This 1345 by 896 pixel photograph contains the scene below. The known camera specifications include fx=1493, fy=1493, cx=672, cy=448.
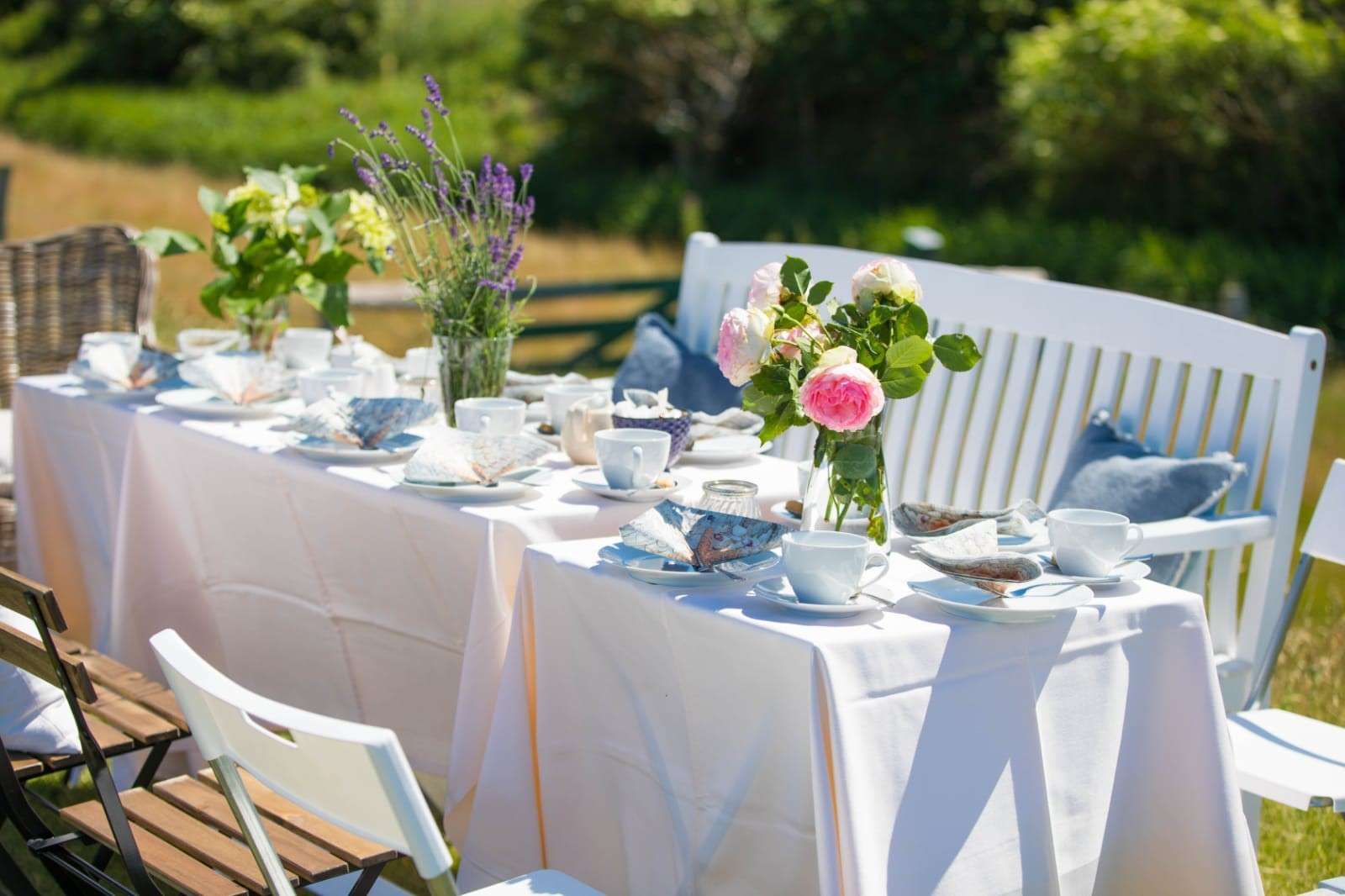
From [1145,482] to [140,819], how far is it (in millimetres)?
2104

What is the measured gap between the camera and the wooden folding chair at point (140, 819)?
215 cm

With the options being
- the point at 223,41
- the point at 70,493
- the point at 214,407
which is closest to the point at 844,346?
the point at 214,407

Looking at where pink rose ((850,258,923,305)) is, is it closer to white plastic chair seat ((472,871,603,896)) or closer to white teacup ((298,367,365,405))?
white plastic chair seat ((472,871,603,896))

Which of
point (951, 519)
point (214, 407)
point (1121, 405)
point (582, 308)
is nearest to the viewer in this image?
point (951, 519)

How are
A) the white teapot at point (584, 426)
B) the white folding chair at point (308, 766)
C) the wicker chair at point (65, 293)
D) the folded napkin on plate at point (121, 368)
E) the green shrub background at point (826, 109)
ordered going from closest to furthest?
the white folding chair at point (308, 766) < the white teapot at point (584, 426) < the folded napkin on plate at point (121, 368) < the wicker chair at point (65, 293) < the green shrub background at point (826, 109)

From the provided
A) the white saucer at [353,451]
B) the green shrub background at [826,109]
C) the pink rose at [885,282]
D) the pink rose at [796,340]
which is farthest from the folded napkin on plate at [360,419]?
the green shrub background at [826,109]

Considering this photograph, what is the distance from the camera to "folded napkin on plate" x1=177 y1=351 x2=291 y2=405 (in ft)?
11.5

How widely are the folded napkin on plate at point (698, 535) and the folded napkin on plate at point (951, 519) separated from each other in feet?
1.05

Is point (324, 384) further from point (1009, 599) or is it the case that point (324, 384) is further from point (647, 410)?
point (1009, 599)

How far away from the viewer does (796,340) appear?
237cm

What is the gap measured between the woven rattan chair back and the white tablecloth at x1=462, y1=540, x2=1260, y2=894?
3.11 metres

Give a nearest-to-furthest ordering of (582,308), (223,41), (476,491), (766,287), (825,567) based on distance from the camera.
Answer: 1. (825,567)
2. (766,287)
3. (476,491)
4. (582,308)
5. (223,41)

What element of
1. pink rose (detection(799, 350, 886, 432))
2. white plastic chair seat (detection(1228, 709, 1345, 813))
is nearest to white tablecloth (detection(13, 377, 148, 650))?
pink rose (detection(799, 350, 886, 432))

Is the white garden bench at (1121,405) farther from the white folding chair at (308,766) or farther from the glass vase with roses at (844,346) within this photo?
the white folding chair at (308,766)
